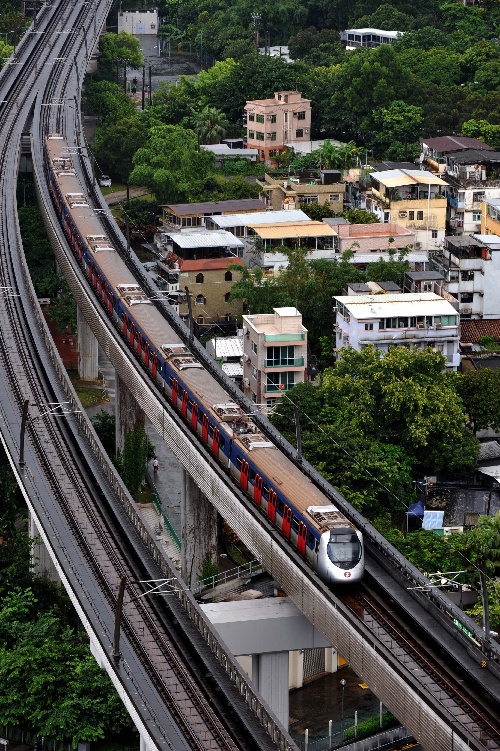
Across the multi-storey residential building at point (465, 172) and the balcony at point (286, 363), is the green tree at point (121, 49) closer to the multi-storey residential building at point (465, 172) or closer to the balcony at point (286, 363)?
the multi-storey residential building at point (465, 172)

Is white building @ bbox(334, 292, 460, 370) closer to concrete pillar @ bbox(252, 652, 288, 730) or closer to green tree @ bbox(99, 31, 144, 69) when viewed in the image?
concrete pillar @ bbox(252, 652, 288, 730)

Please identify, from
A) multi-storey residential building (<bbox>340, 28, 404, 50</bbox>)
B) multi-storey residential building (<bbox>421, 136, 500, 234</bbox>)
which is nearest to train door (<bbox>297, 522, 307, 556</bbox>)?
multi-storey residential building (<bbox>421, 136, 500, 234</bbox>)

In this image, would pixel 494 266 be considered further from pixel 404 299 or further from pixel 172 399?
pixel 172 399

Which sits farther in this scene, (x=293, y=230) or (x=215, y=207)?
(x=215, y=207)

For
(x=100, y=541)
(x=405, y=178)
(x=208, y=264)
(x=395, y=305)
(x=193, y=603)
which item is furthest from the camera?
(x=405, y=178)

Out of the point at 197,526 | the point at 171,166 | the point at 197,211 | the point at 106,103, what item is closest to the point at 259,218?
the point at 197,211

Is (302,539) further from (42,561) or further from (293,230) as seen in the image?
(293,230)
